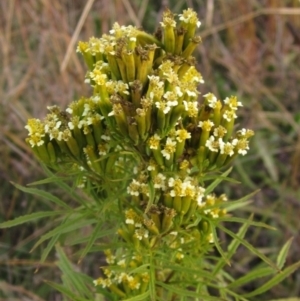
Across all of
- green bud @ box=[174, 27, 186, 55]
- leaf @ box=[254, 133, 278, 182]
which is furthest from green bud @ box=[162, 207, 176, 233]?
leaf @ box=[254, 133, 278, 182]

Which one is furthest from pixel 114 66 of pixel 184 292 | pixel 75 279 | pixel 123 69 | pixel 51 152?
pixel 75 279

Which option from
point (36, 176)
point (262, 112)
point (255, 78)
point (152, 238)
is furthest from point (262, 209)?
point (152, 238)

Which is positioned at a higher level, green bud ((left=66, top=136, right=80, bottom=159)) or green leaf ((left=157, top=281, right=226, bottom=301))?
green bud ((left=66, top=136, right=80, bottom=159))

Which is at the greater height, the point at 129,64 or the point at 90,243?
the point at 129,64

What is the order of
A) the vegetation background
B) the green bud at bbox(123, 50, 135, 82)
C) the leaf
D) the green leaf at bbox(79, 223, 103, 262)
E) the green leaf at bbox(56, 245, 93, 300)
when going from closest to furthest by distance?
the green bud at bbox(123, 50, 135, 82) → the green leaf at bbox(79, 223, 103, 262) → the green leaf at bbox(56, 245, 93, 300) → the vegetation background → the leaf

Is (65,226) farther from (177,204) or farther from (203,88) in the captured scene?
(203,88)

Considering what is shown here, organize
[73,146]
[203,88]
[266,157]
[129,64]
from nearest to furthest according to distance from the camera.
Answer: [129,64]
[73,146]
[266,157]
[203,88]

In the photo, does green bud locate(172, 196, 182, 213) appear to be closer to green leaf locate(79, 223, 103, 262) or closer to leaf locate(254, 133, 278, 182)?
green leaf locate(79, 223, 103, 262)
